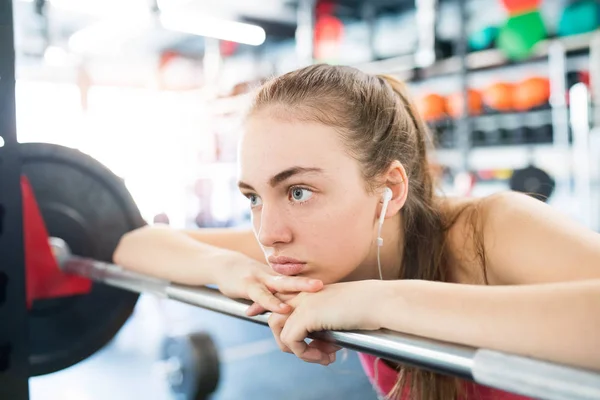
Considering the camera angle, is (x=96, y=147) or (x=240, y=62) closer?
(x=96, y=147)

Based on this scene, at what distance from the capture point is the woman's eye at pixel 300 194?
2.71 ft

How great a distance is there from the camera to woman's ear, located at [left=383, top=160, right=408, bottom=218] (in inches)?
37.0

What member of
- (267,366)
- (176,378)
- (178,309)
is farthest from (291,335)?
(178,309)

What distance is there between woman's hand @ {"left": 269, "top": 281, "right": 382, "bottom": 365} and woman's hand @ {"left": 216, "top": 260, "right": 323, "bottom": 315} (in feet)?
0.04

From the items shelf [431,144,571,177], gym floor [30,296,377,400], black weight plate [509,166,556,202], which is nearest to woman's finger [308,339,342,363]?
gym floor [30,296,377,400]

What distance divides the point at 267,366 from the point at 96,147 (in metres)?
5.49

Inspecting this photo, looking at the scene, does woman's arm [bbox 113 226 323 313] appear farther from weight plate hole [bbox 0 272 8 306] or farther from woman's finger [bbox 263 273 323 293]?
weight plate hole [bbox 0 272 8 306]

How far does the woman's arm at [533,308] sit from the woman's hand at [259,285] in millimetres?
151

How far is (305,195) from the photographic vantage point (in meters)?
0.83

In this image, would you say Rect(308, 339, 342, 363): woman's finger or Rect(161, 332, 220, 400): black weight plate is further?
Rect(161, 332, 220, 400): black weight plate

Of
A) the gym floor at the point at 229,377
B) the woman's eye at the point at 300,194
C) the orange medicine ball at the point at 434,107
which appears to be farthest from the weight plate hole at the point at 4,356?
the orange medicine ball at the point at 434,107

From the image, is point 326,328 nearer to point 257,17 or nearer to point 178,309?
point 178,309

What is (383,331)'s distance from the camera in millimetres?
640

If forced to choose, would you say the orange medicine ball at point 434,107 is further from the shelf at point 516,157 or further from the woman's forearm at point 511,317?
the woman's forearm at point 511,317
